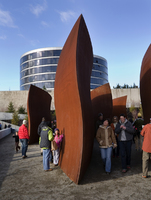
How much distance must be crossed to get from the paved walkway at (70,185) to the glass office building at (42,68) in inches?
2088

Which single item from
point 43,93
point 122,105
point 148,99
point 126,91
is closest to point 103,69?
point 126,91

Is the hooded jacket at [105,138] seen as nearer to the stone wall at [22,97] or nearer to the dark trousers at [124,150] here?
the dark trousers at [124,150]

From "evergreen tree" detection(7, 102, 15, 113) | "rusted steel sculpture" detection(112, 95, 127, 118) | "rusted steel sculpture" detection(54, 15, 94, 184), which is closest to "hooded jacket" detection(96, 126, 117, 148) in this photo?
"rusted steel sculpture" detection(54, 15, 94, 184)

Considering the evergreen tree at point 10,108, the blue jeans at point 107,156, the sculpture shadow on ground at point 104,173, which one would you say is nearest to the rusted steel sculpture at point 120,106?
the sculpture shadow on ground at point 104,173

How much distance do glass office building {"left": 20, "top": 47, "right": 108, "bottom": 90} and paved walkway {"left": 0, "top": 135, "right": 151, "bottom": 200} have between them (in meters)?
53.0

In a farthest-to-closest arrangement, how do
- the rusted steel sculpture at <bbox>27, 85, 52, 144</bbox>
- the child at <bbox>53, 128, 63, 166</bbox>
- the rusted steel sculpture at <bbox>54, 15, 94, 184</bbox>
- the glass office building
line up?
the glass office building, the rusted steel sculpture at <bbox>27, 85, 52, 144</bbox>, the child at <bbox>53, 128, 63, 166</bbox>, the rusted steel sculpture at <bbox>54, 15, 94, 184</bbox>

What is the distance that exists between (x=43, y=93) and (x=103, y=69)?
59.3 meters

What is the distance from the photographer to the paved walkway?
140 inches

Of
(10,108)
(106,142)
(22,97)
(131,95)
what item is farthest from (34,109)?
(131,95)

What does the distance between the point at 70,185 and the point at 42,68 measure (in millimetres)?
58140

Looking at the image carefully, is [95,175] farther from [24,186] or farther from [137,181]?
[24,186]

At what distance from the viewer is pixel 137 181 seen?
423cm

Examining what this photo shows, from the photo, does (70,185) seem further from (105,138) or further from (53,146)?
(105,138)

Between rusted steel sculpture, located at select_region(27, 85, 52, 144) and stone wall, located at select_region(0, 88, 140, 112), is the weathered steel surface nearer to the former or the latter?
rusted steel sculpture, located at select_region(27, 85, 52, 144)
